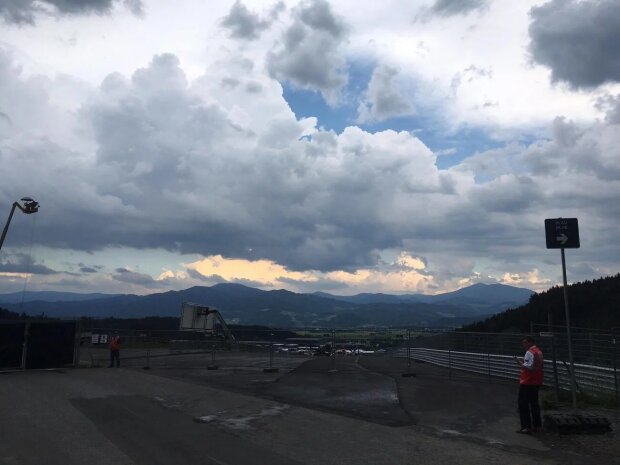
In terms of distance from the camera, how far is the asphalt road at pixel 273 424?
8328 mm

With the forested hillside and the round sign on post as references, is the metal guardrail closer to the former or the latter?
the round sign on post

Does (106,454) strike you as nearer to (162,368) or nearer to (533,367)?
(533,367)

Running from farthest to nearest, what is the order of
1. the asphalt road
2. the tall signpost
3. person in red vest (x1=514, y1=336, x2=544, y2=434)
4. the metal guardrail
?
the metal guardrail, the tall signpost, person in red vest (x1=514, y1=336, x2=544, y2=434), the asphalt road

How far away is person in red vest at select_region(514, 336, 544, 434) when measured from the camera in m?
10.2

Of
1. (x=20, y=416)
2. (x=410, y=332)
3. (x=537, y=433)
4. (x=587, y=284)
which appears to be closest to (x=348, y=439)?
(x=537, y=433)

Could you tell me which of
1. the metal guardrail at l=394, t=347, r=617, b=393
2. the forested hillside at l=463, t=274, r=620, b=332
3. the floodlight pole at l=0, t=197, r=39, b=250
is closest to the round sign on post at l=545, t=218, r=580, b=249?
the metal guardrail at l=394, t=347, r=617, b=393

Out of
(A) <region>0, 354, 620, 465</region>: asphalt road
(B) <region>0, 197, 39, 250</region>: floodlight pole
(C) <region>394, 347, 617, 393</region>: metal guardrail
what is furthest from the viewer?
(B) <region>0, 197, 39, 250</region>: floodlight pole

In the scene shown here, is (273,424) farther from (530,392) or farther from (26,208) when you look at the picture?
(26,208)

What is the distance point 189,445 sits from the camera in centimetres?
902

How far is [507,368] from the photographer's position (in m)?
19.2

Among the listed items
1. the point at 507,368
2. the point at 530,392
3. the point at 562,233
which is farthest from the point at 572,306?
the point at 530,392

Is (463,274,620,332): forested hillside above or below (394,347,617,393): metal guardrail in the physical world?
above

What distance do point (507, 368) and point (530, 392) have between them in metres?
9.51

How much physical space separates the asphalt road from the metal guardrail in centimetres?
111
